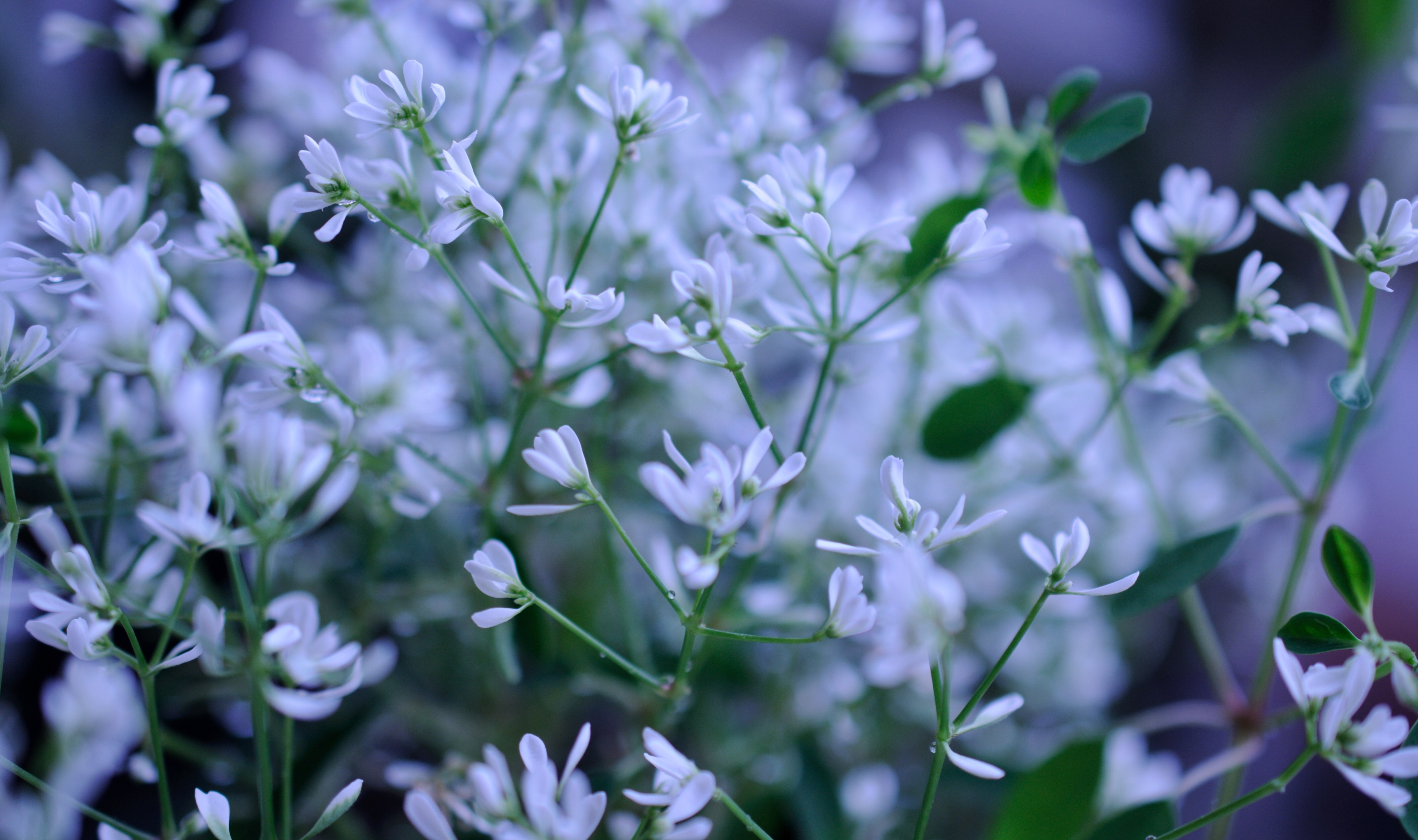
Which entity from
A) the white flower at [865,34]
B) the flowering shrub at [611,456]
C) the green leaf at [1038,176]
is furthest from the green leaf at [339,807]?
the white flower at [865,34]

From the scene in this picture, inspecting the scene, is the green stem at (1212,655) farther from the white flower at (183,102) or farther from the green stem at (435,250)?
the white flower at (183,102)

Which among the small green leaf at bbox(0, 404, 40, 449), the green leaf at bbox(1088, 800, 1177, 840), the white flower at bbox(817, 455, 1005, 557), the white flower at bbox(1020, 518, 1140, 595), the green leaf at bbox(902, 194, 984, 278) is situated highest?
the green leaf at bbox(902, 194, 984, 278)

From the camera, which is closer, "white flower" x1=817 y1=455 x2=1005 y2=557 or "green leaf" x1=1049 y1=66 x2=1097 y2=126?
"white flower" x1=817 y1=455 x2=1005 y2=557

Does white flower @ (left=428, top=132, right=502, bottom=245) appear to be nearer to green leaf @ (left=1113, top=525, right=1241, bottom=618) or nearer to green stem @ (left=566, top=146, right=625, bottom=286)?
green stem @ (left=566, top=146, right=625, bottom=286)

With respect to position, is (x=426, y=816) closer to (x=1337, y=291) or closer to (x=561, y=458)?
(x=561, y=458)

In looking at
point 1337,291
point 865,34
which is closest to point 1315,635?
point 1337,291

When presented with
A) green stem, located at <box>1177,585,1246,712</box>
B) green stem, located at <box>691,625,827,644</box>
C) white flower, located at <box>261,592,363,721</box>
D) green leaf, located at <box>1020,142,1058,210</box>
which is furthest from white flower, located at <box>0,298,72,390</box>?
green stem, located at <box>1177,585,1246,712</box>

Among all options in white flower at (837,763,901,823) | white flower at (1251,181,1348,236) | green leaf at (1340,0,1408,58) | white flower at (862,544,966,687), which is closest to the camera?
white flower at (862,544,966,687)

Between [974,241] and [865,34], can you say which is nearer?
[974,241]

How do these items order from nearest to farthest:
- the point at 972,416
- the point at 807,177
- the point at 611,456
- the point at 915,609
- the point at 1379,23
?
1. the point at 915,609
2. the point at 807,177
3. the point at 972,416
4. the point at 611,456
5. the point at 1379,23
